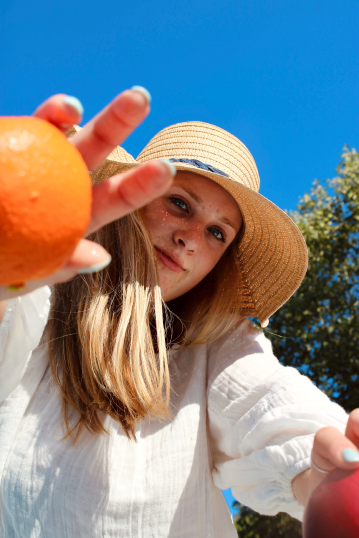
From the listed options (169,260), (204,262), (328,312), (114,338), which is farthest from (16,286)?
(328,312)

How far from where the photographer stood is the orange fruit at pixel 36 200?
0.73m

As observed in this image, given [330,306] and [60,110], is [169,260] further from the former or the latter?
[330,306]

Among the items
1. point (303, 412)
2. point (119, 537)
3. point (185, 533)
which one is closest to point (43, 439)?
point (119, 537)

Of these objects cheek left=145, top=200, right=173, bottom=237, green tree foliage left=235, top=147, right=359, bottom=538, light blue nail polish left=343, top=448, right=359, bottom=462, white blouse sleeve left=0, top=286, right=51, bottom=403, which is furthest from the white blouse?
green tree foliage left=235, top=147, right=359, bottom=538

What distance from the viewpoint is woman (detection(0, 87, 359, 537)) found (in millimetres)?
1612

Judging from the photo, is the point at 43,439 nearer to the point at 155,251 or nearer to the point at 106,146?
the point at 155,251

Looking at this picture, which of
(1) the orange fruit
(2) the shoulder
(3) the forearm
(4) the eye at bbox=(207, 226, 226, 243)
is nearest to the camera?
(1) the orange fruit

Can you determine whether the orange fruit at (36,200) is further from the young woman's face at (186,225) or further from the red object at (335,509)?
the young woman's face at (186,225)

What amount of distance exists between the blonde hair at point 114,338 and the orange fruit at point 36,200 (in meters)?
1.20

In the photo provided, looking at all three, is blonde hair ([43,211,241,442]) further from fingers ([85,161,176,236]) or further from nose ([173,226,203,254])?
fingers ([85,161,176,236])

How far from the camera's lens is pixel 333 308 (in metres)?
7.93

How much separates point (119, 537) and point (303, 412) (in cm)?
98

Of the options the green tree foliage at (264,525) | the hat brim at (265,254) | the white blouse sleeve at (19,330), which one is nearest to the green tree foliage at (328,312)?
the green tree foliage at (264,525)

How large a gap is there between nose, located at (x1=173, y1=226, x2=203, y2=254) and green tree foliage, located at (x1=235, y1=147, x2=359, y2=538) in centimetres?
581
